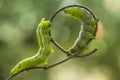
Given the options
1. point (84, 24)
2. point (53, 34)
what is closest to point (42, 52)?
point (84, 24)

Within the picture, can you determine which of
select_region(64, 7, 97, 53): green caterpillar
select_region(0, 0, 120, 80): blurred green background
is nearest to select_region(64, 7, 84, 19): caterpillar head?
select_region(64, 7, 97, 53): green caterpillar

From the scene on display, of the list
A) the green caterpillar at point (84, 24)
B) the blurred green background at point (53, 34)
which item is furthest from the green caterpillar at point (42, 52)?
the blurred green background at point (53, 34)

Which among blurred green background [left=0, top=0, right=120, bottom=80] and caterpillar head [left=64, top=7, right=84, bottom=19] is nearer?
caterpillar head [left=64, top=7, right=84, bottom=19]

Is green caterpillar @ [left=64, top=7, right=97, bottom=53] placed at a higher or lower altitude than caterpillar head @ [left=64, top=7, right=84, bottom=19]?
lower

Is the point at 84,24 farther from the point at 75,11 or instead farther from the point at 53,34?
the point at 53,34

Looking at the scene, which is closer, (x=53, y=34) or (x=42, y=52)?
(x=42, y=52)

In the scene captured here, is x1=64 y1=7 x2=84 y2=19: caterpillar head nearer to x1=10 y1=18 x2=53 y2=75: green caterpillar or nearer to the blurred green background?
x1=10 y1=18 x2=53 y2=75: green caterpillar

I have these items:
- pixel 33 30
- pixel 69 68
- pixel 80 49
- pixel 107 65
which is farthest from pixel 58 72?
pixel 80 49

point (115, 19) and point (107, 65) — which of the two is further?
point (107, 65)

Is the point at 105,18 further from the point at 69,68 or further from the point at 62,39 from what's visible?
the point at 69,68
